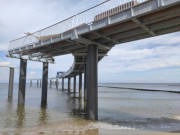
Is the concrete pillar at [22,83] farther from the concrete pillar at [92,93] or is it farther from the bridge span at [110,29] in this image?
the concrete pillar at [92,93]

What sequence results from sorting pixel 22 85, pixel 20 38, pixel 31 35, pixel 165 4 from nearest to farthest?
pixel 165 4 < pixel 31 35 < pixel 20 38 < pixel 22 85

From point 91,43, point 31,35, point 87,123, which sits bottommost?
point 87,123

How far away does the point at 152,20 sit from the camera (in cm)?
763

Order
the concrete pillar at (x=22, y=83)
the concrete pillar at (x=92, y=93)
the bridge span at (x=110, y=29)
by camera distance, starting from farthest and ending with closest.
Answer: the concrete pillar at (x=22, y=83), the concrete pillar at (x=92, y=93), the bridge span at (x=110, y=29)

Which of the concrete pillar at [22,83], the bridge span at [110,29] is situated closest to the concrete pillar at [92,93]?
the bridge span at [110,29]

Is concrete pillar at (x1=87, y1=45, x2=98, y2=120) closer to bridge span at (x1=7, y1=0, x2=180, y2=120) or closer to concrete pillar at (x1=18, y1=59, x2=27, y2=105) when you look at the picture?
bridge span at (x1=7, y1=0, x2=180, y2=120)

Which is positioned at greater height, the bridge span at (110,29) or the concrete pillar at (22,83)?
the bridge span at (110,29)

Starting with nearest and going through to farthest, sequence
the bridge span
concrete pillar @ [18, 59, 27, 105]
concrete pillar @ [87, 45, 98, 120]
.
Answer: the bridge span < concrete pillar @ [87, 45, 98, 120] < concrete pillar @ [18, 59, 27, 105]

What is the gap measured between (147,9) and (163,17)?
1166 mm

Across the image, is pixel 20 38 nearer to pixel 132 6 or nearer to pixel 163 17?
pixel 132 6

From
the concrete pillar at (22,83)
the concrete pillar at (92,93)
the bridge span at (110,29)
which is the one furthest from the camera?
the concrete pillar at (22,83)

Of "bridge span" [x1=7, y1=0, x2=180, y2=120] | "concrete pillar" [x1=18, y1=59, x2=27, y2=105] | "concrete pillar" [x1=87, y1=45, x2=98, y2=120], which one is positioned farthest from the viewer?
"concrete pillar" [x1=18, y1=59, x2=27, y2=105]

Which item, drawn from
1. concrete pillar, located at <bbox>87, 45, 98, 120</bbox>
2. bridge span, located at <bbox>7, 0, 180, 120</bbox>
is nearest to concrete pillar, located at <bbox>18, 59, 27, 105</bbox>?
bridge span, located at <bbox>7, 0, 180, 120</bbox>

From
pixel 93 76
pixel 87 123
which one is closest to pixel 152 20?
pixel 93 76
